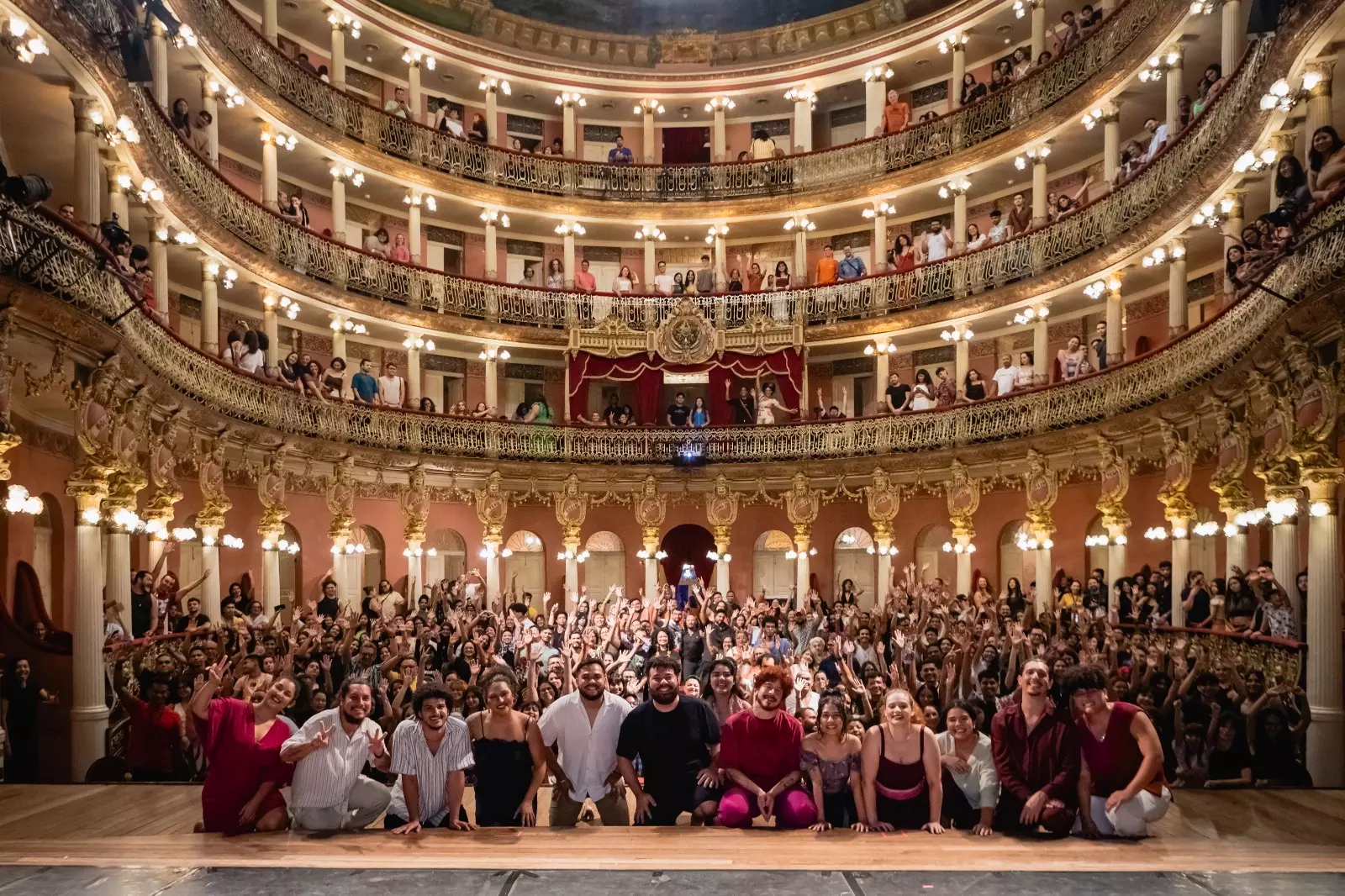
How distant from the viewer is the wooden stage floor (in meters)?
6.25

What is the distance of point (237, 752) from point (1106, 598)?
1804 centimetres

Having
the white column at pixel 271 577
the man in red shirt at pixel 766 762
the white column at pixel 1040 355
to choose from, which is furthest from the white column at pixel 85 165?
the white column at pixel 1040 355

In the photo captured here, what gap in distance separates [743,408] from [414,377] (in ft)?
31.4

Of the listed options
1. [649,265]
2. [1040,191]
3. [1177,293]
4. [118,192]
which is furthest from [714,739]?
[649,265]

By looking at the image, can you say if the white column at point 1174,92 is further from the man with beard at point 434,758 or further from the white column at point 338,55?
the white column at point 338,55

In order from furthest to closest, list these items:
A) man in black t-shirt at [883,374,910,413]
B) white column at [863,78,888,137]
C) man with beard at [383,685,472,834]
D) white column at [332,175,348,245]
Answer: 1. white column at [863,78,888,137]
2. man in black t-shirt at [883,374,910,413]
3. white column at [332,175,348,245]
4. man with beard at [383,685,472,834]

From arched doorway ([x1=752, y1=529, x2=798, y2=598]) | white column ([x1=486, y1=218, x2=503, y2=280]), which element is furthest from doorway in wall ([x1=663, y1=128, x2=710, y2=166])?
arched doorway ([x1=752, y1=529, x2=798, y2=598])

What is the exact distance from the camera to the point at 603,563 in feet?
104

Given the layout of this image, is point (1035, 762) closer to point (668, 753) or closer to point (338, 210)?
point (668, 753)

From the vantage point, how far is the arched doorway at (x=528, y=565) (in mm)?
31094

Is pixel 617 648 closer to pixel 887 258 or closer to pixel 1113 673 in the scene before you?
pixel 1113 673

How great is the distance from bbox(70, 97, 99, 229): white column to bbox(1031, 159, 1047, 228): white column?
834 inches

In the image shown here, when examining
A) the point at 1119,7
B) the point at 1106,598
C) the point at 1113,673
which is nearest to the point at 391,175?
the point at 1119,7

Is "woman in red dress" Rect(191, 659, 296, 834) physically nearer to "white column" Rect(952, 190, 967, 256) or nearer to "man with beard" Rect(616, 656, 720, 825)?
"man with beard" Rect(616, 656, 720, 825)
